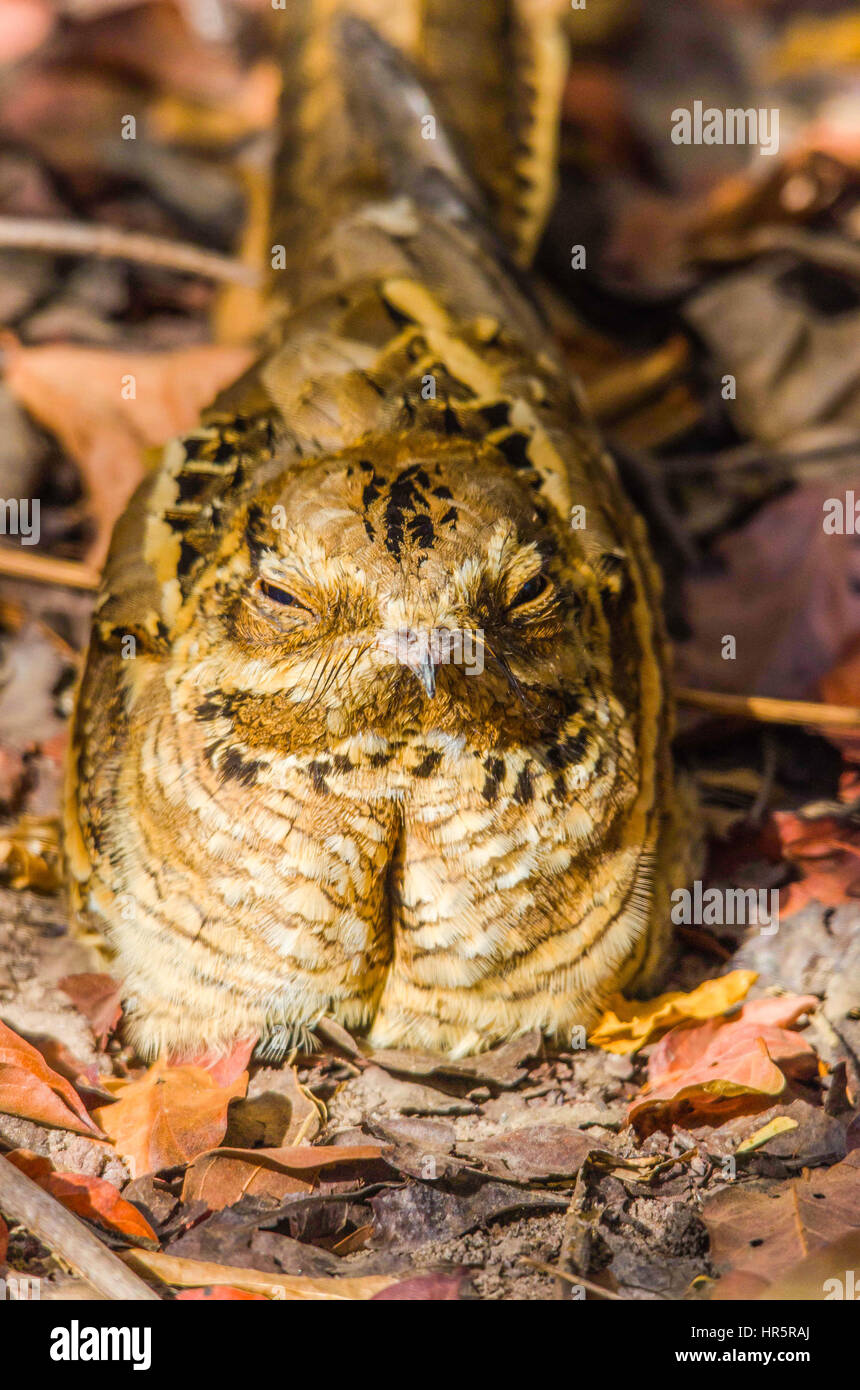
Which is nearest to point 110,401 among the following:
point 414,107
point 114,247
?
point 114,247

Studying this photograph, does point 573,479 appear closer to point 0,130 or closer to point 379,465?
point 379,465

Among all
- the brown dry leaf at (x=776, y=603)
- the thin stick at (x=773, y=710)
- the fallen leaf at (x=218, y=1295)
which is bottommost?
the fallen leaf at (x=218, y=1295)

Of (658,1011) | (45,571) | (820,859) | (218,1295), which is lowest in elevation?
(218,1295)

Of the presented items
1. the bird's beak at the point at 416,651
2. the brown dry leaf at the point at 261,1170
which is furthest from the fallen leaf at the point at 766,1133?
the bird's beak at the point at 416,651

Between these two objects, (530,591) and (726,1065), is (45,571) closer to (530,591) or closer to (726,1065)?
(530,591)

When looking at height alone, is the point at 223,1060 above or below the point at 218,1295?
above

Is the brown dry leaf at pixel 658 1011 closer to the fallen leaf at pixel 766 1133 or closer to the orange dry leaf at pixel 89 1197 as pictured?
the fallen leaf at pixel 766 1133
